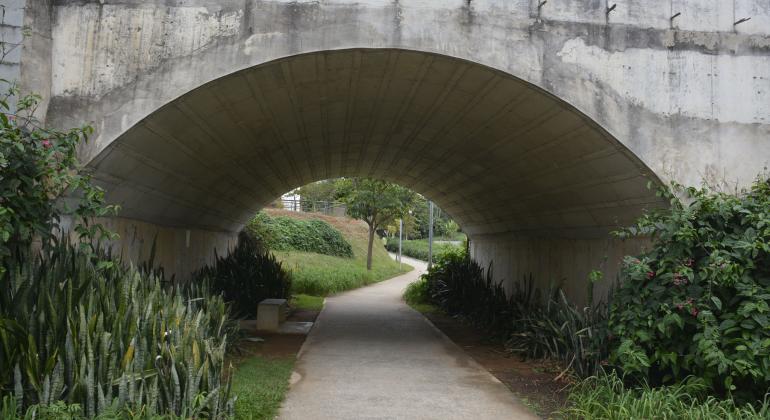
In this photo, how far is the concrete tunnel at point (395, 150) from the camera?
7.28 metres

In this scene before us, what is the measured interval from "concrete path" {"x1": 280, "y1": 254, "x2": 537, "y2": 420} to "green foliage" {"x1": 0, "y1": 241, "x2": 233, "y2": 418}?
4.14 feet

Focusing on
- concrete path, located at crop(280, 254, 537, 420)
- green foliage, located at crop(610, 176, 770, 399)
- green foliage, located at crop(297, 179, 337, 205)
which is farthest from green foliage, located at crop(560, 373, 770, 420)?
green foliage, located at crop(297, 179, 337, 205)

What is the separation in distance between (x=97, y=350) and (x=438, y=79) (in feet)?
16.4

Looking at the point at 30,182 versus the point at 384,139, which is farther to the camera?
the point at 384,139

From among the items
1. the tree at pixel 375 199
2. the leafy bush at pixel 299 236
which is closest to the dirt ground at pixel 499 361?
the leafy bush at pixel 299 236

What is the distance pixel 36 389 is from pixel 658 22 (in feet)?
25.0

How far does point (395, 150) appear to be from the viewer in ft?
42.2

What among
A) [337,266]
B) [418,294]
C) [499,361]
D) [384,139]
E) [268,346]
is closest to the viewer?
[499,361]

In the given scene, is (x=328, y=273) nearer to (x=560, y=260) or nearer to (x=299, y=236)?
(x=299, y=236)

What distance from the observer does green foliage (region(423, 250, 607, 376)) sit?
7.67 m

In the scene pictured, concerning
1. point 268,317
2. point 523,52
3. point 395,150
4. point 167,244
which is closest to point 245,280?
point 268,317

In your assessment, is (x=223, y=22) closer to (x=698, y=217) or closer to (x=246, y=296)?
(x=698, y=217)

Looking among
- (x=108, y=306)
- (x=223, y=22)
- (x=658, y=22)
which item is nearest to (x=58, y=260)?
(x=108, y=306)

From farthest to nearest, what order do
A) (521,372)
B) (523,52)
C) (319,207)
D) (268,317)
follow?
(319,207)
(268,317)
(521,372)
(523,52)
